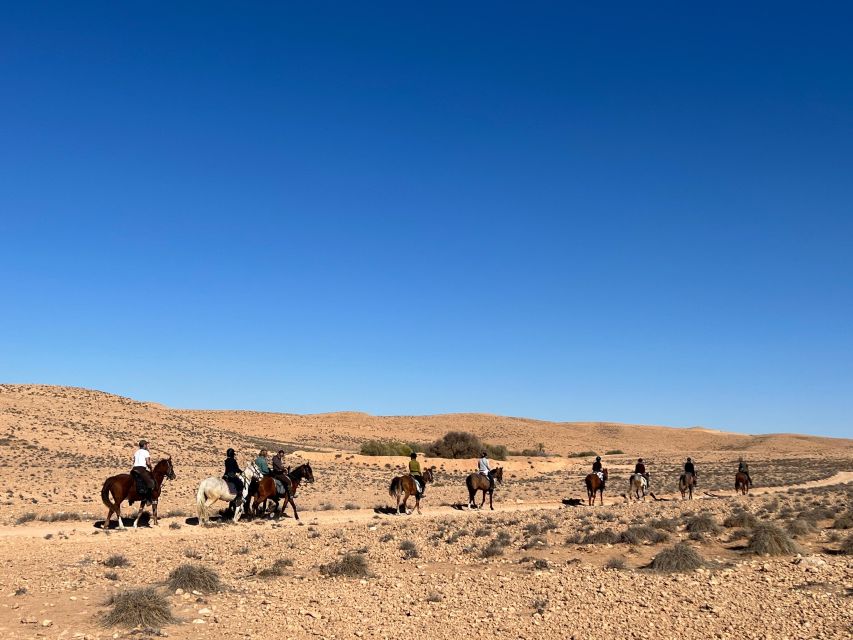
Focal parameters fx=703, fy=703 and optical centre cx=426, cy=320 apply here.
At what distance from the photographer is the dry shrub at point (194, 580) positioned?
12273mm

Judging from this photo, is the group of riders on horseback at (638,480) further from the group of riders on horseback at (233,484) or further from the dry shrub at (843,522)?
the dry shrub at (843,522)

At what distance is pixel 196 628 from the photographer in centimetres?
1028

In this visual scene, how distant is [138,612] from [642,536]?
11936 mm

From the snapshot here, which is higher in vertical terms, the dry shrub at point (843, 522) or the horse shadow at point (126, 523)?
the dry shrub at point (843, 522)

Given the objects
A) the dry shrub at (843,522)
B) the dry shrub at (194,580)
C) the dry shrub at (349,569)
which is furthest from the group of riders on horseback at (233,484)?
the dry shrub at (843,522)

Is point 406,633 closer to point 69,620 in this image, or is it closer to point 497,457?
point 69,620

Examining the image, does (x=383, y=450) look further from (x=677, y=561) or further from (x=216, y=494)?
(x=677, y=561)

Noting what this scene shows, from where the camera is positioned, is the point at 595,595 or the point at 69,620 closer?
the point at 69,620

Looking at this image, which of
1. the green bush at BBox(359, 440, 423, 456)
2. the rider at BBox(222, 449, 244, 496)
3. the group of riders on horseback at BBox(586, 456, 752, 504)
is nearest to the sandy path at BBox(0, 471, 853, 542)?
the group of riders on horseback at BBox(586, 456, 752, 504)

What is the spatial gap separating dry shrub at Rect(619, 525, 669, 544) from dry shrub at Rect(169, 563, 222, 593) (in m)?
9.74

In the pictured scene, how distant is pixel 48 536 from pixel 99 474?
19.5 m

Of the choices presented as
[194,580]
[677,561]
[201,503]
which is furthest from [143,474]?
[677,561]

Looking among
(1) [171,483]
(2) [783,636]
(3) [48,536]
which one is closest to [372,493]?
(1) [171,483]

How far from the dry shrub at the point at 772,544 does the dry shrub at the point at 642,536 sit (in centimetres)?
218
